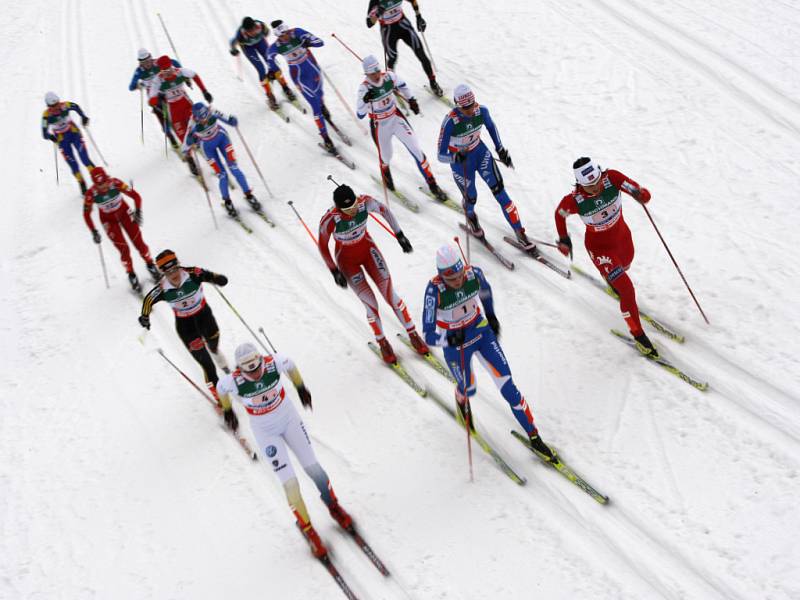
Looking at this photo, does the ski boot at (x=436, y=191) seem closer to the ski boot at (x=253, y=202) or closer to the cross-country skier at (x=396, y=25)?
the ski boot at (x=253, y=202)

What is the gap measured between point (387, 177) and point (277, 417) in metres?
6.11

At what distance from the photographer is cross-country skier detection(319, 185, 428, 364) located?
30.0 feet

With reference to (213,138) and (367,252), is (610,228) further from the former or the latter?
(213,138)

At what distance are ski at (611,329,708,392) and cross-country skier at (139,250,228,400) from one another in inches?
195

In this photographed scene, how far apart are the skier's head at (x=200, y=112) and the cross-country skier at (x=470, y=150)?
13.8 ft

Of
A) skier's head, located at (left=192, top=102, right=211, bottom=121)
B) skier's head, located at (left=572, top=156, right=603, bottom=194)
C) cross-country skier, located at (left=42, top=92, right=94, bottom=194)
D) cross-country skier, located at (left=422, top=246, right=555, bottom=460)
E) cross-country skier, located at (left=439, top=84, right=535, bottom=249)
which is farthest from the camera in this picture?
cross-country skier, located at (left=42, top=92, right=94, bottom=194)

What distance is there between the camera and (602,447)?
8.24 meters

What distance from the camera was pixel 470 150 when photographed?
1052 cm

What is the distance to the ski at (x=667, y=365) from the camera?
855cm

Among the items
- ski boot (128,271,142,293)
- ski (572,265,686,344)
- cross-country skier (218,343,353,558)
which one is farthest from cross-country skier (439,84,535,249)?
ski boot (128,271,142,293)

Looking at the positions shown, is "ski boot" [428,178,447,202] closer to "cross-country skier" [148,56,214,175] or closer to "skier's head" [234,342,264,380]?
"cross-country skier" [148,56,214,175]

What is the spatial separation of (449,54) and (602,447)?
34.2ft

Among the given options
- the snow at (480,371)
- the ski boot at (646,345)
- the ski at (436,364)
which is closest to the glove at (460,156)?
the snow at (480,371)

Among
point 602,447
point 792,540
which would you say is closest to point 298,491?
point 602,447
